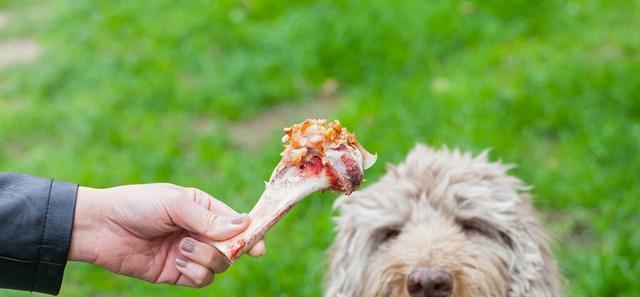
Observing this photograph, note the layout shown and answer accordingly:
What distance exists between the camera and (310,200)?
5.79m

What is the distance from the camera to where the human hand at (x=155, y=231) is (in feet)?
9.70

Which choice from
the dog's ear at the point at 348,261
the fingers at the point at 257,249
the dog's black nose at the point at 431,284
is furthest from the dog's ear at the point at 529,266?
the fingers at the point at 257,249

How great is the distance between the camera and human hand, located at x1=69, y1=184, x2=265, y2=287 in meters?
2.96

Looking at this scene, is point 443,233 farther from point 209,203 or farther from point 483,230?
point 209,203

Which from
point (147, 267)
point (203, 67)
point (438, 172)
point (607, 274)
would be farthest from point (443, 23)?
point (147, 267)

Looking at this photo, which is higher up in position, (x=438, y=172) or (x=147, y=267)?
(x=438, y=172)

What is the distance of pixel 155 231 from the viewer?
3.20 m

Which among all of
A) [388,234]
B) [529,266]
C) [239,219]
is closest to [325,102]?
[388,234]

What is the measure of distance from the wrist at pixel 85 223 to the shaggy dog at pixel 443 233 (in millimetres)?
1124

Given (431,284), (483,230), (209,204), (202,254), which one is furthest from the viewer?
(483,230)

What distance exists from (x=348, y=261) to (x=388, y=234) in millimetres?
212

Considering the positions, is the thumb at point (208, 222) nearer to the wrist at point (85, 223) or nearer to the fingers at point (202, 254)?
the fingers at point (202, 254)

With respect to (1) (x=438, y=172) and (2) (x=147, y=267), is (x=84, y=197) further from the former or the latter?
(1) (x=438, y=172)

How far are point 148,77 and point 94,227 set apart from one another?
177 inches
